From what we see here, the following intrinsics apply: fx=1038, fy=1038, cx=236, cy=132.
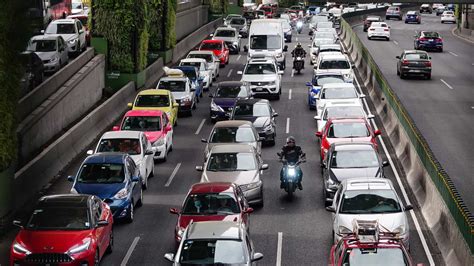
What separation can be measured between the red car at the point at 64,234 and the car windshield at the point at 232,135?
10158mm

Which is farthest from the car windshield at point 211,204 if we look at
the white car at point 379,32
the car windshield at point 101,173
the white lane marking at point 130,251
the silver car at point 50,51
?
the white car at point 379,32

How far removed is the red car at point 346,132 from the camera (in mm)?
32469

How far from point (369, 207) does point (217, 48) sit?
3839 centimetres

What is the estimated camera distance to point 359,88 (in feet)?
169

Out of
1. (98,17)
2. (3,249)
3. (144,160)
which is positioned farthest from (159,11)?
(3,249)

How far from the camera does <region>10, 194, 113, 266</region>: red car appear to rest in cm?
2064

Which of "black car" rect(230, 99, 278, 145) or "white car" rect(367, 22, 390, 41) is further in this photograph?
"white car" rect(367, 22, 390, 41)

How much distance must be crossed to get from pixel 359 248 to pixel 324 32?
50331 mm

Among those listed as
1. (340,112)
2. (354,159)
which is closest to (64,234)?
(354,159)

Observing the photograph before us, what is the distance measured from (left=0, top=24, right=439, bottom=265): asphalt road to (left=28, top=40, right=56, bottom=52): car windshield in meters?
6.70

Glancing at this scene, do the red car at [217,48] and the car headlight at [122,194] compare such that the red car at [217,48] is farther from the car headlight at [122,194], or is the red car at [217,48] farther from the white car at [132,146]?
the car headlight at [122,194]

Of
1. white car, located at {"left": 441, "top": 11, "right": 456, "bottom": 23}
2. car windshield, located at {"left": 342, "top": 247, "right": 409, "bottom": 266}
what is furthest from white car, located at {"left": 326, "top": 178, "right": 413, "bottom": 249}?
white car, located at {"left": 441, "top": 11, "right": 456, "bottom": 23}

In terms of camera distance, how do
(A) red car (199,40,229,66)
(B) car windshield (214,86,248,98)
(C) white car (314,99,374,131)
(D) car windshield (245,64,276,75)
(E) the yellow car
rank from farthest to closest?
(A) red car (199,40,229,66), (D) car windshield (245,64,276,75), (B) car windshield (214,86,248,98), (E) the yellow car, (C) white car (314,99,374,131)

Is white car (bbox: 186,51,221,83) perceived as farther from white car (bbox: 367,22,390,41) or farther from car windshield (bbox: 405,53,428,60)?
white car (bbox: 367,22,390,41)
